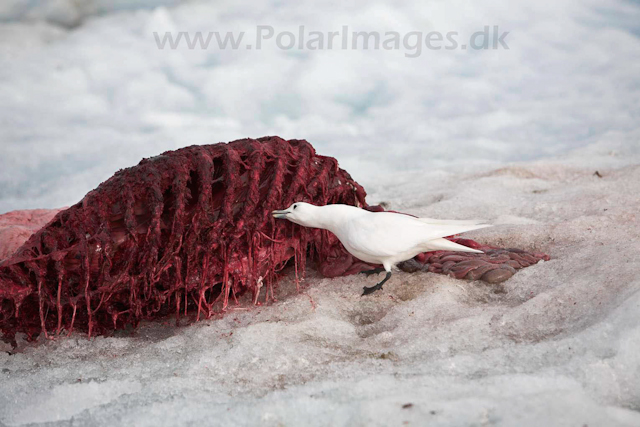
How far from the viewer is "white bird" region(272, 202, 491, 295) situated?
10.7ft

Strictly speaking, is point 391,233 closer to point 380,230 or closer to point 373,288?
point 380,230

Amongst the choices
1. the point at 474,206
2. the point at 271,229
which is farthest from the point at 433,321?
the point at 474,206

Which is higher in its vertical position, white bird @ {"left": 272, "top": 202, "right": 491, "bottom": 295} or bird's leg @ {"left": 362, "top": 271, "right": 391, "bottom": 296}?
white bird @ {"left": 272, "top": 202, "right": 491, "bottom": 295}

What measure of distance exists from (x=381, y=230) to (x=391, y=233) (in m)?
0.06

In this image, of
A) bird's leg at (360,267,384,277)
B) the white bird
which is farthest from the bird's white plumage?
bird's leg at (360,267,384,277)

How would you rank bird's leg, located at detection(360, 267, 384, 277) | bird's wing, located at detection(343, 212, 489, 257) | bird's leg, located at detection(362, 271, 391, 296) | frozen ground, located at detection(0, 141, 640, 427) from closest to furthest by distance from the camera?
frozen ground, located at detection(0, 141, 640, 427), bird's wing, located at detection(343, 212, 489, 257), bird's leg, located at detection(362, 271, 391, 296), bird's leg, located at detection(360, 267, 384, 277)

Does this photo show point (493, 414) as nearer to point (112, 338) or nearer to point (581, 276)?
point (581, 276)

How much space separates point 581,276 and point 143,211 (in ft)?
8.31

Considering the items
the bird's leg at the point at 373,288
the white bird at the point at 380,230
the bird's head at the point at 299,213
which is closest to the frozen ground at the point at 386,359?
the bird's leg at the point at 373,288

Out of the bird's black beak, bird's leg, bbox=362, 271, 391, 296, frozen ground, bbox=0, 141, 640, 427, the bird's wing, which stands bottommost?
frozen ground, bbox=0, 141, 640, 427

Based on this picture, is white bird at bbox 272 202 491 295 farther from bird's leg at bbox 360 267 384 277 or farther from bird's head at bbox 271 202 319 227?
bird's leg at bbox 360 267 384 277

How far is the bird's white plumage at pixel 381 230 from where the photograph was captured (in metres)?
3.25

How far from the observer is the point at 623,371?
2.05 meters

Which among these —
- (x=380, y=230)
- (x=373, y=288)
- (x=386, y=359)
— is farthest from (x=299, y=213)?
(x=386, y=359)
